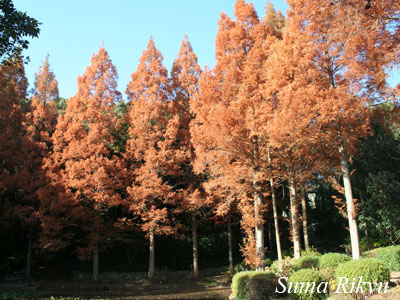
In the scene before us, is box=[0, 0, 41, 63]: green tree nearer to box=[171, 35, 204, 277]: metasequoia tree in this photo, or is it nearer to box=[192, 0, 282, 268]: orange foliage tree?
box=[192, 0, 282, 268]: orange foliage tree

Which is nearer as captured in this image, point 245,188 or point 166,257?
point 245,188

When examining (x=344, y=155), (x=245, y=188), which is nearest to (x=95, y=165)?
(x=245, y=188)

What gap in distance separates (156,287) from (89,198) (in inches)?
219

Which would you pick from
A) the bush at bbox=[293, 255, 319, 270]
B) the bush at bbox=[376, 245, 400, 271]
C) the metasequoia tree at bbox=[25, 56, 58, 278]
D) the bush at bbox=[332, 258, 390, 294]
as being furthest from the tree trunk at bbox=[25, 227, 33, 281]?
the bush at bbox=[376, 245, 400, 271]

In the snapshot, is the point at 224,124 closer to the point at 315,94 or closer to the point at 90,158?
the point at 315,94

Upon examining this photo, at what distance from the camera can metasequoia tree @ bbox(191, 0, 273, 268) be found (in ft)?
32.2

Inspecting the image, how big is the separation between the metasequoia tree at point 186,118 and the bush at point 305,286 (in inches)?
325

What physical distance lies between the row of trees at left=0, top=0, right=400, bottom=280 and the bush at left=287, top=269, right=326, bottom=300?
183 centimetres

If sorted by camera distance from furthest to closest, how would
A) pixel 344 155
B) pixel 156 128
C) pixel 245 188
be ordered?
1. pixel 156 128
2. pixel 245 188
3. pixel 344 155

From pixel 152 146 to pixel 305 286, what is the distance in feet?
36.1

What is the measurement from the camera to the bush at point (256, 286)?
8.32m

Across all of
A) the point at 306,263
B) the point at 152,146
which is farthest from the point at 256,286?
the point at 152,146

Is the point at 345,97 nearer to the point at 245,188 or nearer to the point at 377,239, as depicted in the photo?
the point at 245,188

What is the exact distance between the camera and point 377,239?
57.7 ft
